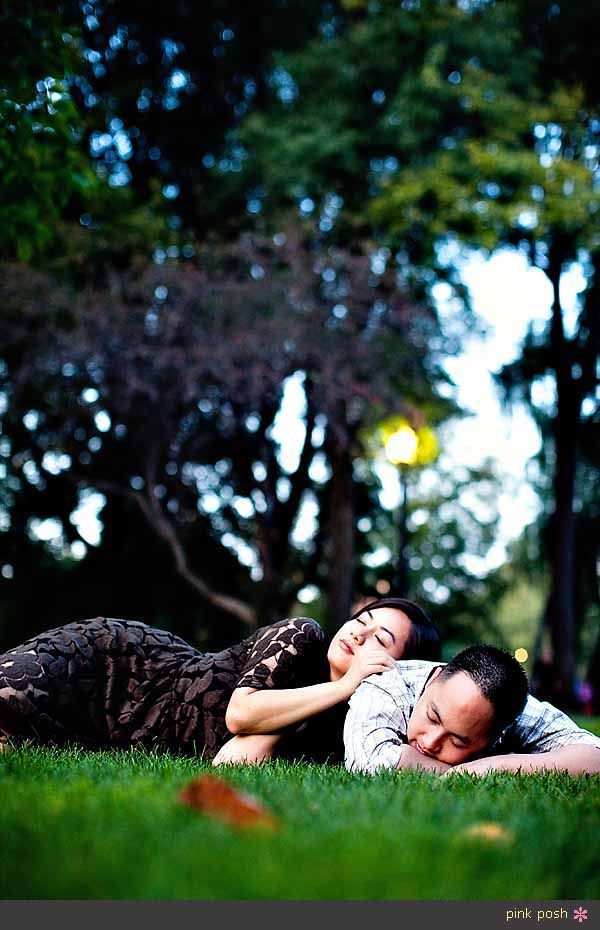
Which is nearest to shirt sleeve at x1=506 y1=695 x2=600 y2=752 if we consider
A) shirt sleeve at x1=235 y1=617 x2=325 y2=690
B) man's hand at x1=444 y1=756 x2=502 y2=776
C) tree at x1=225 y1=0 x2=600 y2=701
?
man's hand at x1=444 y1=756 x2=502 y2=776

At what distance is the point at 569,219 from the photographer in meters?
16.2

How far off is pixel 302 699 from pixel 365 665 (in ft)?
1.02

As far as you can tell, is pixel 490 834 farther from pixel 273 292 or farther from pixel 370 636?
pixel 273 292

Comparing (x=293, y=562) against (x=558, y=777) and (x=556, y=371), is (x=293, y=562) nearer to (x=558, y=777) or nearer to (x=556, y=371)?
(x=556, y=371)

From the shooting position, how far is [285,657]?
4.67 metres

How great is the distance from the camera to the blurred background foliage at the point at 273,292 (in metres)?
15.2

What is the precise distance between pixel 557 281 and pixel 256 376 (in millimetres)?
7212

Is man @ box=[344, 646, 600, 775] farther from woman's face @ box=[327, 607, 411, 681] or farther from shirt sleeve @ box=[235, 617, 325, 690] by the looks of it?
shirt sleeve @ box=[235, 617, 325, 690]

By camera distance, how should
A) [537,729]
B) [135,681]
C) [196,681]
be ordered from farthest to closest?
[135,681] → [196,681] → [537,729]

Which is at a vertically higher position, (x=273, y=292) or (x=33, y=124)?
(x=273, y=292)

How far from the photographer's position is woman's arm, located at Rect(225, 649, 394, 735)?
4430 mm

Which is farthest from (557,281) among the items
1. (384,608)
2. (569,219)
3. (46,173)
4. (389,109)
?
(384,608)

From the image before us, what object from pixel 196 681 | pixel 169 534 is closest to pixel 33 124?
pixel 196 681

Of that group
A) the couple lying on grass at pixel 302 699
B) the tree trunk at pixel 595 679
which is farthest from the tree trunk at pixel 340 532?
the couple lying on grass at pixel 302 699
